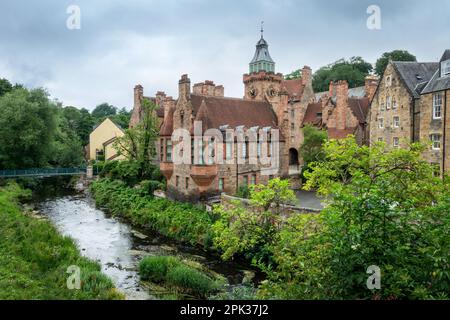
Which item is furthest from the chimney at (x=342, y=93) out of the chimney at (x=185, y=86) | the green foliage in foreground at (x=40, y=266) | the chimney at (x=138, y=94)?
the green foliage in foreground at (x=40, y=266)

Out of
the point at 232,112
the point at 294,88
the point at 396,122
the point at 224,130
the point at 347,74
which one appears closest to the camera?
the point at 224,130

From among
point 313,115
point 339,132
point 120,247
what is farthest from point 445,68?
point 120,247

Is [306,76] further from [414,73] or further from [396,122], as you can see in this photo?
[396,122]

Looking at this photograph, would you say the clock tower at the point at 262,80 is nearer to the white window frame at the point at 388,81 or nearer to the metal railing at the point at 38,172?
the white window frame at the point at 388,81

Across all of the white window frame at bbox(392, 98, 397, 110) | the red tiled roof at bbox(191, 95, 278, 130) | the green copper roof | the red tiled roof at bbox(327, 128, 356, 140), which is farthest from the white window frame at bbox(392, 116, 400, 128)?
the green copper roof

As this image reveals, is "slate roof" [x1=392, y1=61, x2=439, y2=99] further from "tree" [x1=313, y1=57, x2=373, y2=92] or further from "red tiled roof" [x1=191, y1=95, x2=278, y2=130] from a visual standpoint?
"tree" [x1=313, y1=57, x2=373, y2=92]

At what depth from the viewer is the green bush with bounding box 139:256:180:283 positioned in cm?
1928

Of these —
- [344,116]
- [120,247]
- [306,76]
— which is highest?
Result: [306,76]

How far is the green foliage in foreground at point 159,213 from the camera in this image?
87.4ft

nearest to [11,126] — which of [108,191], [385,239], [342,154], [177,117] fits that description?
[108,191]

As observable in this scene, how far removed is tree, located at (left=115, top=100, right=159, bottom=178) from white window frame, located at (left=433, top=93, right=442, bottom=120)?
25.9m

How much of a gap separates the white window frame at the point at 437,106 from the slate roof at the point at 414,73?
3596mm

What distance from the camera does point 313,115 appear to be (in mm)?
43812

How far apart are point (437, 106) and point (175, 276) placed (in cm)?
2286
